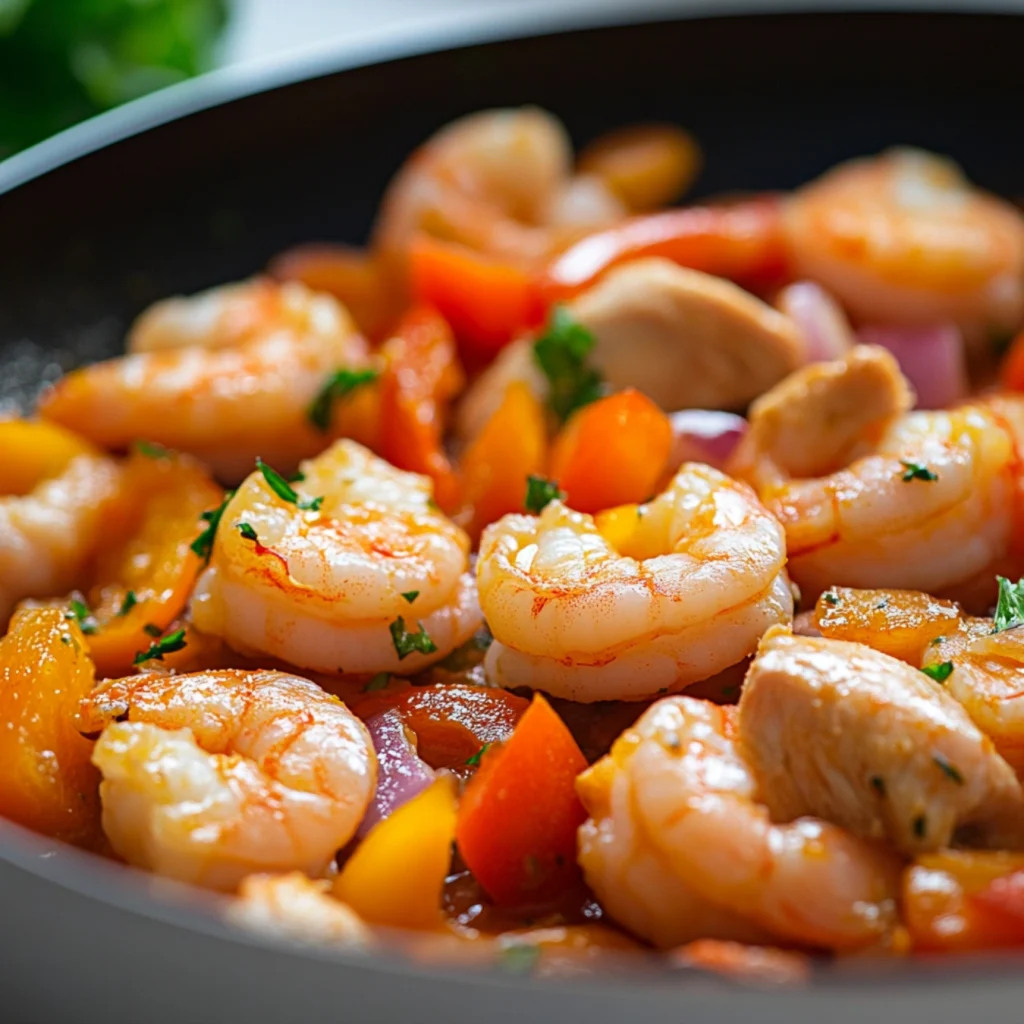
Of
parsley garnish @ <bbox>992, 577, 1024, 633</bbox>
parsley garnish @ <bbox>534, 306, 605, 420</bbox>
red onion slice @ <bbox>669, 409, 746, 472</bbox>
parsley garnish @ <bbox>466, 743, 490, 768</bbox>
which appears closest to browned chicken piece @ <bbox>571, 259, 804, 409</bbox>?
parsley garnish @ <bbox>534, 306, 605, 420</bbox>

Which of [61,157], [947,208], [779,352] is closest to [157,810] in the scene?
[779,352]

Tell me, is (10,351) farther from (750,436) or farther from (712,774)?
(712,774)

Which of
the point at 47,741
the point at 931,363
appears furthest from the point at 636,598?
the point at 931,363

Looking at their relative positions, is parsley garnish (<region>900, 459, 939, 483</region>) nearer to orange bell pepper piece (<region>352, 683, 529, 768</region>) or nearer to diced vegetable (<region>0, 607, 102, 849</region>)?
orange bell pepper piece (<region>352, 683, 529, 768</region>)

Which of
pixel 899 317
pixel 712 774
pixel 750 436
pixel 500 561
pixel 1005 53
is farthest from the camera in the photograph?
pixel 1005 53

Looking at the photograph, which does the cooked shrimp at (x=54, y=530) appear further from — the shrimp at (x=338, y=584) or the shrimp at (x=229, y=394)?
the shrimp at (x=338, y=584)

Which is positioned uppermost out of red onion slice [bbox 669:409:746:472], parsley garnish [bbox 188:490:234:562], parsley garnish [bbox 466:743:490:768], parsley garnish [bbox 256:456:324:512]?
parsley garnish [bbox 256:456:324:512]
